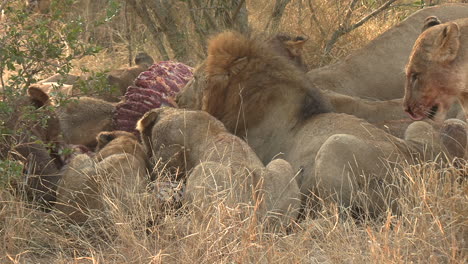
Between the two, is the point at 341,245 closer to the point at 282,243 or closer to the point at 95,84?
the point at 282,243

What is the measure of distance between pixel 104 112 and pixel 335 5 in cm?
317

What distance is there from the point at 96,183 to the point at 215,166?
2.15 ft

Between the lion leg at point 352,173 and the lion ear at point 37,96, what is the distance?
179cm

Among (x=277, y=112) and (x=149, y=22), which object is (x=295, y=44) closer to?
(x=277, y=112)

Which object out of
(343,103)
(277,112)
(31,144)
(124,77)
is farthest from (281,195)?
(124,77)

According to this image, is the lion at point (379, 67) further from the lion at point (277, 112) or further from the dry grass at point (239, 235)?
the dry grass at point (239, 235)

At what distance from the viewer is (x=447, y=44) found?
5.19 meters

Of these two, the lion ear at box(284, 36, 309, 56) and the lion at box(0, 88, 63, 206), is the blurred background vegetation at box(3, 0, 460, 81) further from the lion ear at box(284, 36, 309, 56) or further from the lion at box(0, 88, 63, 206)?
the lion at box(0, 88, 63, 206)

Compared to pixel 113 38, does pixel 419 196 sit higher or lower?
higher

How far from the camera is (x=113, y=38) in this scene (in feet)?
36.1

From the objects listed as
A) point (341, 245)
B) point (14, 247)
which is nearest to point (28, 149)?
point (14, 247)

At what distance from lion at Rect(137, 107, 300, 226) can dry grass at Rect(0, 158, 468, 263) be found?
4.6 inches

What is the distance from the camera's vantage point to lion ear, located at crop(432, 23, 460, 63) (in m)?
5.13

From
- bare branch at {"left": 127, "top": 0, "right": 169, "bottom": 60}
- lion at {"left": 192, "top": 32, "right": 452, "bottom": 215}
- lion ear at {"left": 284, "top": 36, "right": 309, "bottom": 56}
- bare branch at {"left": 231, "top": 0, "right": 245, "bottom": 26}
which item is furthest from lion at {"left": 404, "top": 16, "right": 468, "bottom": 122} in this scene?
bare branch at {"left": 127, "top": 0, "right": 169, "bottom": 60}
